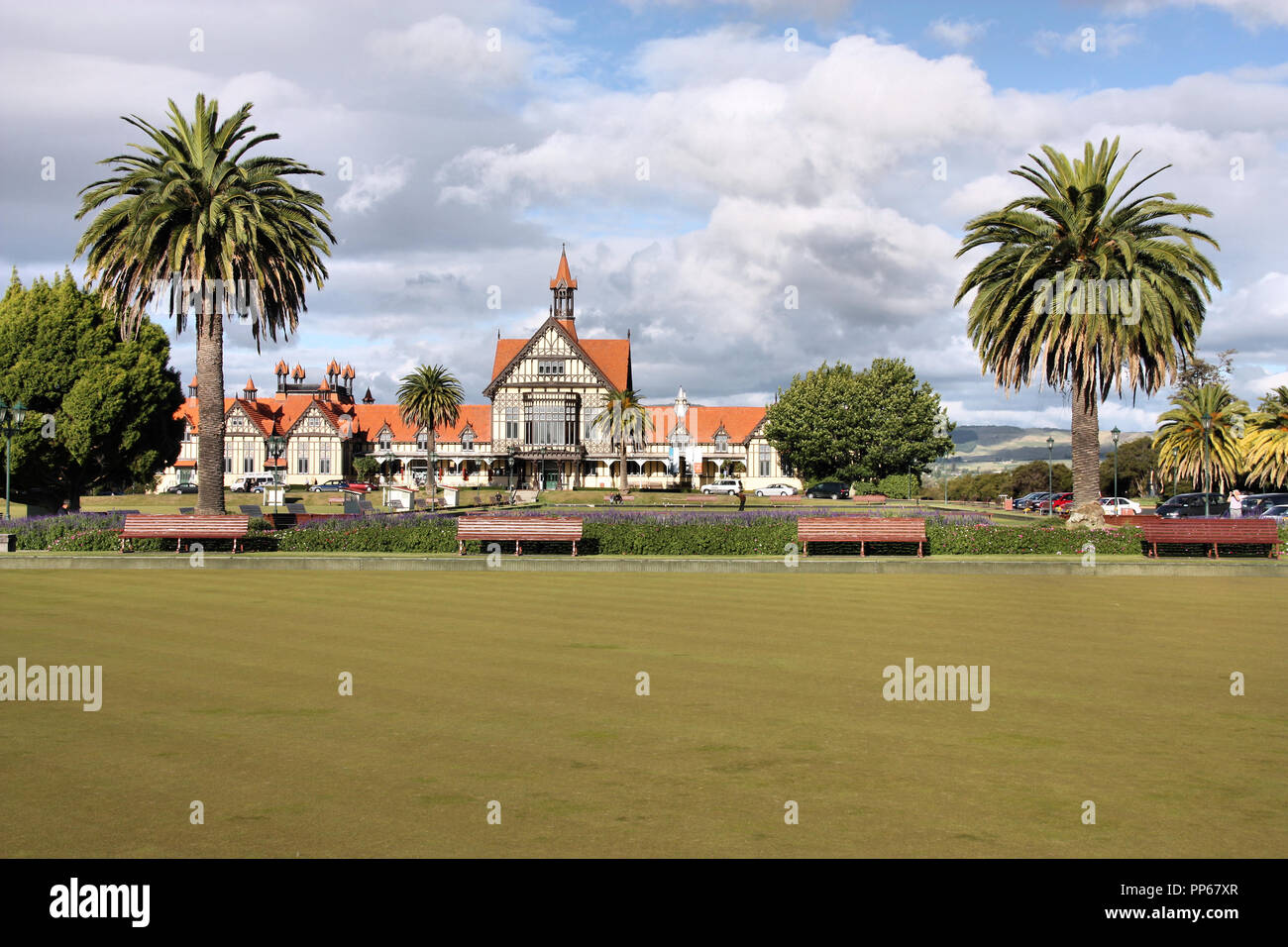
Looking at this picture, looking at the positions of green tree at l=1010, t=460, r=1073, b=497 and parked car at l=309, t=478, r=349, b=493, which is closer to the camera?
parked car at l=309, t=478, r=349, b=493

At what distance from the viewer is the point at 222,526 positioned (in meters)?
27.0

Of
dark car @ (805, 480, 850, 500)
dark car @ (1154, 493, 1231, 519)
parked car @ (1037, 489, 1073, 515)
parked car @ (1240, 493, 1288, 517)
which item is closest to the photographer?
parked car @ (1240, 493, 1288, 517)

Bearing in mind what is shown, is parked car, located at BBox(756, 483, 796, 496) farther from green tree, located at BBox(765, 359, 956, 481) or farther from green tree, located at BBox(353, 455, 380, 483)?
green tree, located at BBox(353, 455, 380, 483)

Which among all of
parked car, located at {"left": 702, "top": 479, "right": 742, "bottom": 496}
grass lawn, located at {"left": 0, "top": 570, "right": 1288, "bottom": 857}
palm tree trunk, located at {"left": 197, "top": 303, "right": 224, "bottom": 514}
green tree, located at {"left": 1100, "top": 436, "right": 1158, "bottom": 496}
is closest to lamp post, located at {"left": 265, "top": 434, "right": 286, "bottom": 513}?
parked car, located at {"left": 702, "top": 479, "right": 742, "bottom": 496}

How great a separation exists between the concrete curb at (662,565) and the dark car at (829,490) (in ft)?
173

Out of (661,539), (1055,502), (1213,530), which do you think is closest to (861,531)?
(661,539)

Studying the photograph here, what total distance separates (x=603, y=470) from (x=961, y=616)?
78.3 meters

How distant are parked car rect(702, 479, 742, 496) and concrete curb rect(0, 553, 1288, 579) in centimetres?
6090

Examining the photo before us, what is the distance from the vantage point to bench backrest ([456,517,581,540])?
85.9ft

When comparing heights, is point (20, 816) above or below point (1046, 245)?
below

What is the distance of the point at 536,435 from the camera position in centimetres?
8856

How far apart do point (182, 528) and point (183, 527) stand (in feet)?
0.11
